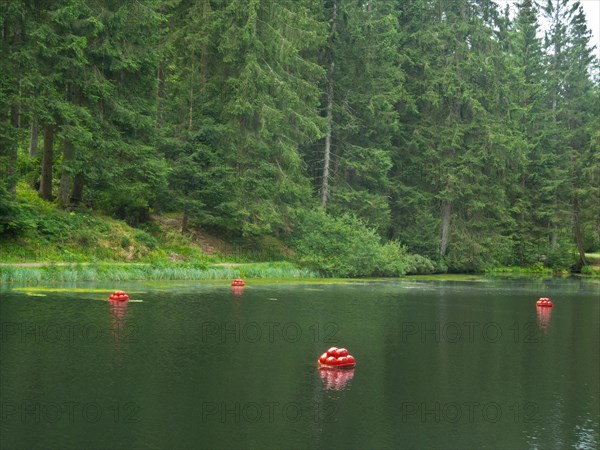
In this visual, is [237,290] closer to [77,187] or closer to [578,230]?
[77,187]

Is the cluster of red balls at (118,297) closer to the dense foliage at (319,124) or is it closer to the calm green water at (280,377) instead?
the calm green water at (280,377)

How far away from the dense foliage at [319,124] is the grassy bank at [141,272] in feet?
9.28

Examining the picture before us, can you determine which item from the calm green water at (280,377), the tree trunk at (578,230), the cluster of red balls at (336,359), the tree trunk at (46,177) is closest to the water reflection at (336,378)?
the calm green water at (280,377)

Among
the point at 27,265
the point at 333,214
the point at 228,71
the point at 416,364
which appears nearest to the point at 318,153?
the point at 333,214

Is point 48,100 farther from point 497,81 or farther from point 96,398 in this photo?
point 497,81

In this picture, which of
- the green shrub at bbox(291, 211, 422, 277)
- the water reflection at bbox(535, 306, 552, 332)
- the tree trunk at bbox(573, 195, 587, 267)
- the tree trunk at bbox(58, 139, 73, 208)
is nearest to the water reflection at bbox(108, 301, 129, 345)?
the water reflection at bbox(535, 306, 552, 332)

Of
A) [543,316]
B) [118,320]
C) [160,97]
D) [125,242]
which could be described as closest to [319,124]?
[160,97]

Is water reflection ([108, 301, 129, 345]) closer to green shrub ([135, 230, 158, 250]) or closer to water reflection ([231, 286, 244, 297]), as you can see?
water reflection ([231, 286, 244, 297])

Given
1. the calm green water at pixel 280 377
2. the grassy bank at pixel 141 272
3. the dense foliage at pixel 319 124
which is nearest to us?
the calm green water at pixel 280 377

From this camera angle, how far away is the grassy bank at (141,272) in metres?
26.4

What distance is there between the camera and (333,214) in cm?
4822

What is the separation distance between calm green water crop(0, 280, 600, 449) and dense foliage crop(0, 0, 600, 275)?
41.3 ft

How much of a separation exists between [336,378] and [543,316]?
14.0 metres

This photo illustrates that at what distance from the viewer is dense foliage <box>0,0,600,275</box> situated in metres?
33.2
